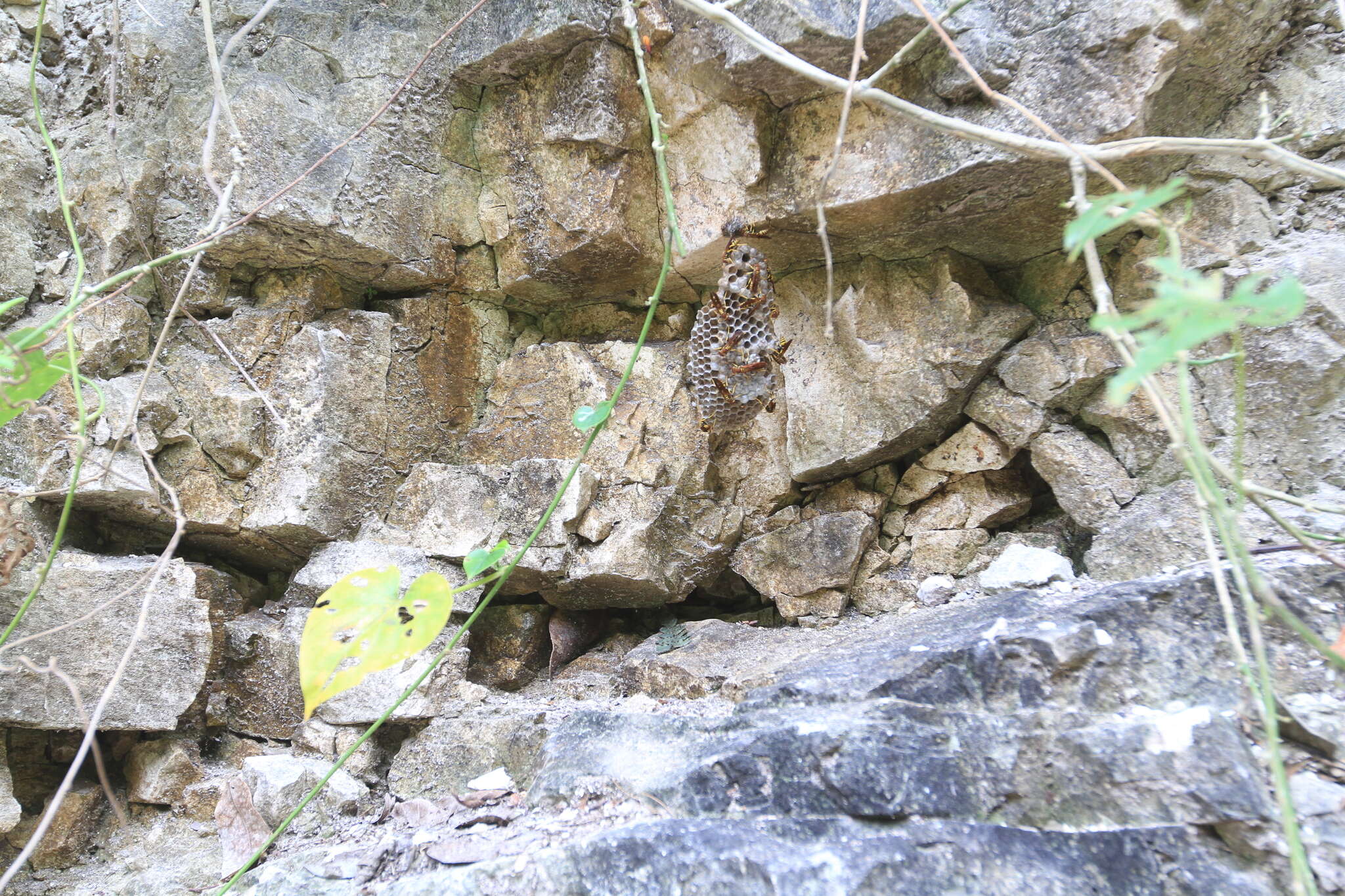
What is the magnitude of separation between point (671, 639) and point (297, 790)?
1.02 metres

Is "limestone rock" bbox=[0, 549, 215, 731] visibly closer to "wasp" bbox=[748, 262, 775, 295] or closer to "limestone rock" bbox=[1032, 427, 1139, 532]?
"wasp" bbox=[748, 262, 775, 295]

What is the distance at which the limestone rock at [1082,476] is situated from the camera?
2203 mm

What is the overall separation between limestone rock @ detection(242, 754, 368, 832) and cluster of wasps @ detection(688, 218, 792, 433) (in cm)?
137

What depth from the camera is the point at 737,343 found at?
2.42m

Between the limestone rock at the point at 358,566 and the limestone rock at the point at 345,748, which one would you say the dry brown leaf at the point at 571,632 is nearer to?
the limestone rock at the point at 358,566

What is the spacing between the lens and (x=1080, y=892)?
3.93ft

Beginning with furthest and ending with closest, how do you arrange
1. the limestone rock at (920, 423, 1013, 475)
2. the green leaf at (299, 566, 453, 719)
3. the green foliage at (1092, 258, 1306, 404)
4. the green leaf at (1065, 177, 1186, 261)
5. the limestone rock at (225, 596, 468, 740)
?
1. the limestone rock at (920, 423, 1013, 475)
2. the limestone rock at (225, 596, 468, 740)
3. the green leaf at (299, 566, 453, 719)
4. the green leaf at (1065, 177, 1186, 261)
5. the green foliage at (1092, 258, 1306, 404)

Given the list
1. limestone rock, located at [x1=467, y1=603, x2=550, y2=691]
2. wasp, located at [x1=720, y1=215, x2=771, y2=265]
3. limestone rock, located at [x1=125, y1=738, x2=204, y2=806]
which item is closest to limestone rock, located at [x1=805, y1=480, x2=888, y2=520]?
wasp, located at [x1=720, y1=215, x2=771, y2=265]

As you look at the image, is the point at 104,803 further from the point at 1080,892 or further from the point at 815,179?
the point at 815,179

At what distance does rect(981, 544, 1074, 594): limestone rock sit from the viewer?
7.09 feet

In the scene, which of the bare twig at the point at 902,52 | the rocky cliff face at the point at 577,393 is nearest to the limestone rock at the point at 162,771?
the rocky cliff face at the point at 577,393

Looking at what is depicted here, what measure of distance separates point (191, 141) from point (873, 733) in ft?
7.99

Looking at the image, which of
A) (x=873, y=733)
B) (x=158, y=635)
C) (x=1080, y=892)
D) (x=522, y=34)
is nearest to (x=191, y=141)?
(x=522, y=34)

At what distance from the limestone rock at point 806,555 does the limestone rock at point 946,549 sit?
144 millimetres
